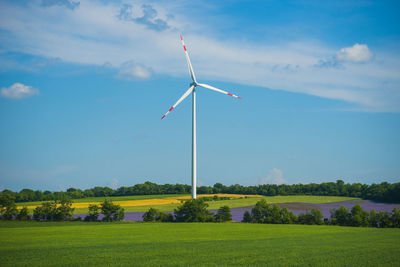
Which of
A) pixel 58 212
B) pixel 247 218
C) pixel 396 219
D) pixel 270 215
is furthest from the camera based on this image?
pixel 58 212

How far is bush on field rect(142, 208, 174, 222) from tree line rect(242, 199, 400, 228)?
1500 centimetres

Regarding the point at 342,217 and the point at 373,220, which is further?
the point at 342,217

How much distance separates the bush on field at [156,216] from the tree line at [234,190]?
139ft

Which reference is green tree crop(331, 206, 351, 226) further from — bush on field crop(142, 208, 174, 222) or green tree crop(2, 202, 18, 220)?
green tree crop(2, 202, 18, 220)

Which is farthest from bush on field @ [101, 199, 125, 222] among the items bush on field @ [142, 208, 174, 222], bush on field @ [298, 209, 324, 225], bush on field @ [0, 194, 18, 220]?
bush on field @ [298, 209, 324, 225]

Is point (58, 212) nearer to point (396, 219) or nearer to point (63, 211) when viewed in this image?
point (63, 211)

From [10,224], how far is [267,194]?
276 ft

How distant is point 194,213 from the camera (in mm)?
80750

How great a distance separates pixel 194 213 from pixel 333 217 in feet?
87.2

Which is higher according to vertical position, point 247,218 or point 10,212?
point 10,212

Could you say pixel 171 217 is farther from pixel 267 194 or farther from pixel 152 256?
pixel 267 194

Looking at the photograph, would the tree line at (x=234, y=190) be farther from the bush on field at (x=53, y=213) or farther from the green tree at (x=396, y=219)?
the green tree at (x=396, y=219)

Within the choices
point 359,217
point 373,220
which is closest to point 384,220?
point 373,220

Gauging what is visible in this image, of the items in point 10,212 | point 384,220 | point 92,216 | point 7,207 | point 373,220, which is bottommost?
point 373,220
